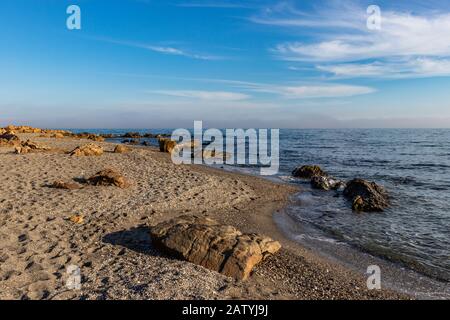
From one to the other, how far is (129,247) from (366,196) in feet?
37.4

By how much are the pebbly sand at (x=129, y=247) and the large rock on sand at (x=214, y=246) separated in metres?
0.25

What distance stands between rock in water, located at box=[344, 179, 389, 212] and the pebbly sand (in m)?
3.30

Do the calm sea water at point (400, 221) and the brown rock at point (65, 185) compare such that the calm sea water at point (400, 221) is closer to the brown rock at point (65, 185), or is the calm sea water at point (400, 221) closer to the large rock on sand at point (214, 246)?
the large rock on sand at point (214, 246)

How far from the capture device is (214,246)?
8.06 m

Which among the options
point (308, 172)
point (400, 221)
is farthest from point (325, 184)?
point (400, 221)

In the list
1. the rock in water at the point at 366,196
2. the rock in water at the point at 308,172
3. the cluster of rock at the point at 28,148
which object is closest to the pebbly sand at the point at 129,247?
the rock in water at the point at 366,196

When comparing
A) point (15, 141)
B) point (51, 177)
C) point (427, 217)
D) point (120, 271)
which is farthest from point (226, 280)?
point (15, 141)

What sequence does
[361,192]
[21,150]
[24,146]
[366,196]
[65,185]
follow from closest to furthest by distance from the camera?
1. [65,185]
2. [366,196]
3. [361,192]
4. [21,150]
5. [24,146]

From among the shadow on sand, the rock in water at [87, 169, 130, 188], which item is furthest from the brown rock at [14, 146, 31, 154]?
the shadow on sand

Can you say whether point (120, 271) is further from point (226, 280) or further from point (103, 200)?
point (103, 200)

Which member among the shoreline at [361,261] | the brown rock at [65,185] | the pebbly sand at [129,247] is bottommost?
the shoreline at [361,261]

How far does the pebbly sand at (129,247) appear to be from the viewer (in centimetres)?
670

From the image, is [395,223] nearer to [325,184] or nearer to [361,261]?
[361,261]
